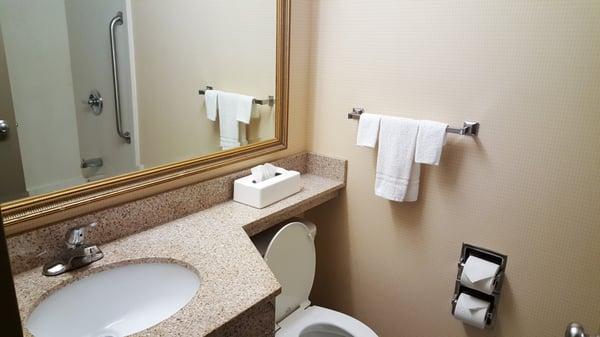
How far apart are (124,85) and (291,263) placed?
90 centimetres

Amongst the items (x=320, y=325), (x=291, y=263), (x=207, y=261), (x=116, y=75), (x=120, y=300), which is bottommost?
(x=320, y=325)

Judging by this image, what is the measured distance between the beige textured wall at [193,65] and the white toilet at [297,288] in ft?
1.43

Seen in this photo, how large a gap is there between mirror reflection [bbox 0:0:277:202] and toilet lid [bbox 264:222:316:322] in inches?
17.2

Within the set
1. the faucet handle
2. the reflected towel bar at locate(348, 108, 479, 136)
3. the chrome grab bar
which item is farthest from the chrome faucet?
the reflected towel bar at locate(348, 108, 479, 136)

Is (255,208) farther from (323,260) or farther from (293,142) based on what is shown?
(323,260)

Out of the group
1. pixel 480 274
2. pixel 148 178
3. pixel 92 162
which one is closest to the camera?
pixel 92 162

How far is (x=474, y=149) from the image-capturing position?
1.50 meters

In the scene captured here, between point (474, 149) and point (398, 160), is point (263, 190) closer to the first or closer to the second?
point (398, 160)

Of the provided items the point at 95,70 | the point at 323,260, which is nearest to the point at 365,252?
the point at 323,260

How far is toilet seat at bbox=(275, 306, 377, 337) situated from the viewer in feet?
5.31

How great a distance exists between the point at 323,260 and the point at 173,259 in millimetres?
1039

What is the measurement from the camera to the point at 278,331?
62.5 inches

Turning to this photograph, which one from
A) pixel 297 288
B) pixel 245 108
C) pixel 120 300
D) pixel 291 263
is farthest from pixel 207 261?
pixel 245 108

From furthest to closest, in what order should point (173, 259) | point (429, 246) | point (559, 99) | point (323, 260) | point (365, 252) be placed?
point (323, 260) → point (365, 252) → point (429, 246) → point (559, 99) → point (173, 259)
